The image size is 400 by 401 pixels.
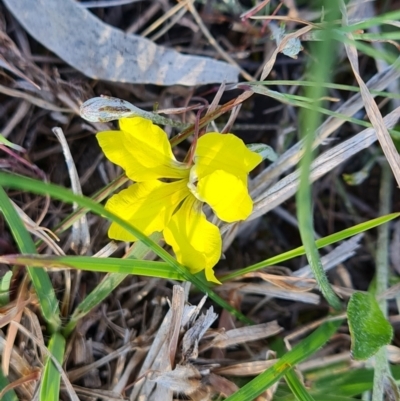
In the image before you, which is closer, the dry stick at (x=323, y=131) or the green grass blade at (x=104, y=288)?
the green grass blade at (x=104, y=288)

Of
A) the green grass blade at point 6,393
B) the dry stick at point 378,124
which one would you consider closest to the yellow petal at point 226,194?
the dry stick at point 378,124

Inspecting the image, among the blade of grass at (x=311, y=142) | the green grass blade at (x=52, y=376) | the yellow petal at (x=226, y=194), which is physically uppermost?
the blade of grass at (x=311, y=142)

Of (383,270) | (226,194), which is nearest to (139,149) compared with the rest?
(226,194)

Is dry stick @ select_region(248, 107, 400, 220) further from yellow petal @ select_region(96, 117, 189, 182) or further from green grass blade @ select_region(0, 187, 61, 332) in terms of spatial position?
green grass blade @ select_region(0, 187, 61, 332)

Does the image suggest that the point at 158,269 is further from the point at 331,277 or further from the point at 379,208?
the point at 379,208

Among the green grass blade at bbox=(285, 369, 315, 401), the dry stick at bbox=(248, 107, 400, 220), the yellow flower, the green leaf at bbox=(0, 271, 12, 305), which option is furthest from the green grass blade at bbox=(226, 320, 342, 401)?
the green leaf at bbox=(0, 271, 12, 305)

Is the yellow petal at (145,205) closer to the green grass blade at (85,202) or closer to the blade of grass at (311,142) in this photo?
the green grass blade at (85,202)

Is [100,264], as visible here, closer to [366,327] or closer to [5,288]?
A: [5,288]
